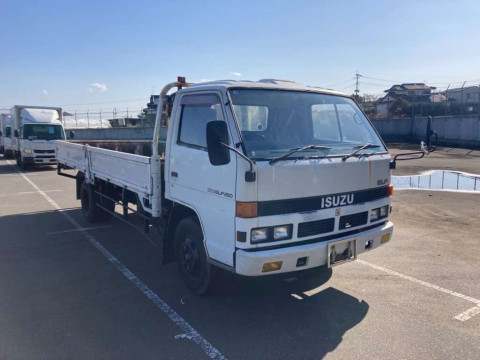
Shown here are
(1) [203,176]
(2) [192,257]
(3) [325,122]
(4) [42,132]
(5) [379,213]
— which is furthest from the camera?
(4) [42,132]

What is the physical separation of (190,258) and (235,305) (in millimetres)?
723

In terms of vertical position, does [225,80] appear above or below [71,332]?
above

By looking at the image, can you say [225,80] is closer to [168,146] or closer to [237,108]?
[237,108]

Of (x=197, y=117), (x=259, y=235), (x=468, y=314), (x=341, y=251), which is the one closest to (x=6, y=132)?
(x=197, y=117)

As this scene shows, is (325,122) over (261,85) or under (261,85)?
under

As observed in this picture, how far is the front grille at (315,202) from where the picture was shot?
149 inches

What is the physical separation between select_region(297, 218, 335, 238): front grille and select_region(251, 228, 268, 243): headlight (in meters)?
0.36

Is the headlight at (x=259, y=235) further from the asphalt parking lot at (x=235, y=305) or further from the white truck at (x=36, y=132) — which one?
the white truck at (x=36, y=132)

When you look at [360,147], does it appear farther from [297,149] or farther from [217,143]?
[217,143]

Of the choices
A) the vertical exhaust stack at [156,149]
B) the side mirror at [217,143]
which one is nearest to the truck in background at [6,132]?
the vertical exhaust stack at [156,149]

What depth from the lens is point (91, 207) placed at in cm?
812

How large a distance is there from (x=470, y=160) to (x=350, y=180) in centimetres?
1859

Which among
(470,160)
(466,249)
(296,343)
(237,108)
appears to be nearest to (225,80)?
(237,108)

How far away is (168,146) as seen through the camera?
490 centimetres
